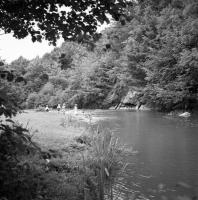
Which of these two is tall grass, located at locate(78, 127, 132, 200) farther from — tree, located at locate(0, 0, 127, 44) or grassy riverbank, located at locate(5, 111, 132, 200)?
tree, located at locate(0, 0, 127, 44)

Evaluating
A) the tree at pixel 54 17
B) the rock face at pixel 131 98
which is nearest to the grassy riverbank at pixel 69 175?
the tree at pixel 54 17

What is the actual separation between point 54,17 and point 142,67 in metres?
35.1

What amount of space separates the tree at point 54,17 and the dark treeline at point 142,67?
1.14 ft

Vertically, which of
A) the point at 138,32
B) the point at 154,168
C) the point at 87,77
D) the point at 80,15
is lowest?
the point at 154,168

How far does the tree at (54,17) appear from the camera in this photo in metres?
4.42

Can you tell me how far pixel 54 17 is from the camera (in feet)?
15.4

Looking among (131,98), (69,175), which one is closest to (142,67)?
(131,98)

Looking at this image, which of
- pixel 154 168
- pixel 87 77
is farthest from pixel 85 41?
pixel 87 77

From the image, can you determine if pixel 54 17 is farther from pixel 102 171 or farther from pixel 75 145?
pixel 75 145

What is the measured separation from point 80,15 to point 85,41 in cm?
48

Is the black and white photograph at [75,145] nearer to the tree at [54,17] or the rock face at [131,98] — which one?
the tree at [54,17]

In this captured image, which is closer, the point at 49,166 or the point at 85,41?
the point at 85,41

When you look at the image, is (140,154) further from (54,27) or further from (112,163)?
(54,27)

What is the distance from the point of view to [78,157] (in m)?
8.66
